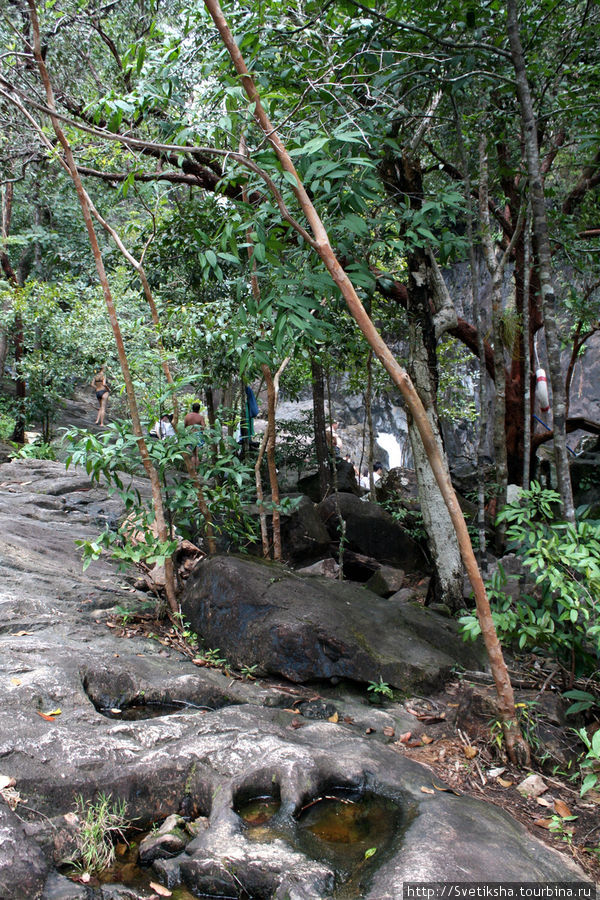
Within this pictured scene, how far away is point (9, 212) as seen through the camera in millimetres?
12711

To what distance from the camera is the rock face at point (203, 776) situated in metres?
2.31

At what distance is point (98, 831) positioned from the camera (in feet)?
8.19

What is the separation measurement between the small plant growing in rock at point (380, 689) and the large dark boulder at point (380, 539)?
395 cm

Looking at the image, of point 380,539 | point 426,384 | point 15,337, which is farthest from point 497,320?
point 15,337

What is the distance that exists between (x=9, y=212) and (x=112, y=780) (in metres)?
12.9

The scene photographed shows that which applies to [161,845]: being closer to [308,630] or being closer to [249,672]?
[249,672]

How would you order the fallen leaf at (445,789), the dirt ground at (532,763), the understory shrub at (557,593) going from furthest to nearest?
the understory shrub at (557,593)
the fallen leaf at (445,789)
the dirt ground at (532,763)

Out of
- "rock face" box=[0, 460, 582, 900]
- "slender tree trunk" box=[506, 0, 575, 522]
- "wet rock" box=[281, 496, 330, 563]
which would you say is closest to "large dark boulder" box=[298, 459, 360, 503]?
"wet rock" box=[281, 496, 330, 563]

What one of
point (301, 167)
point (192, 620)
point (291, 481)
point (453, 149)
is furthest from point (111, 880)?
point (291, 481)

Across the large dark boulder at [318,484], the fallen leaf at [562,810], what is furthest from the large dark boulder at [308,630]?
the large dark boulder at [318,484]

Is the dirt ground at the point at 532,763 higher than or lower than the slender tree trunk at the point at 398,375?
lower

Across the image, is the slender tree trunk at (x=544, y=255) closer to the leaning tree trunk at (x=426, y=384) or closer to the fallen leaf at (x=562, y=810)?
the fallen leaf at (x=562, y=810)

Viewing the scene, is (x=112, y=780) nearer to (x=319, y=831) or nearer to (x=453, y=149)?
(x=319, y=831)

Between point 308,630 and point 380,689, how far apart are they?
664 millimetres
